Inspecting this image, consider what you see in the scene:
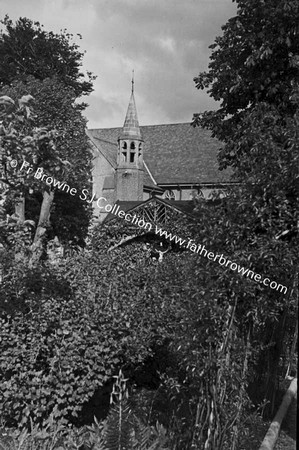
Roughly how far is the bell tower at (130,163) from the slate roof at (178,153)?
1333mm

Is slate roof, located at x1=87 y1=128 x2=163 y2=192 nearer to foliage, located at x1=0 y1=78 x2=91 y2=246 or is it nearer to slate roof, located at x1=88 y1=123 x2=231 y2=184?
slate roof, located at x1=88 y1=123 x2=231 y2=184

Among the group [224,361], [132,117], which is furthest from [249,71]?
[132,117]

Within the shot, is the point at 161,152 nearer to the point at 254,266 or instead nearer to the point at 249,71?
the point at 249,71

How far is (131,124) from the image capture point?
33938 millimetres

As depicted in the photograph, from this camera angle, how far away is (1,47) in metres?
31.4

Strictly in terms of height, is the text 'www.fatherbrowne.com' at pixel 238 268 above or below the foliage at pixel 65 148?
below

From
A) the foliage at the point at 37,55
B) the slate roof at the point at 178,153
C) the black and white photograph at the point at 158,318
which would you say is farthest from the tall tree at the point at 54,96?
the black and white photograph at the point at 158,318

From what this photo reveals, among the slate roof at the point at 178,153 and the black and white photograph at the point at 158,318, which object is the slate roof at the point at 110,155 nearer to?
the slate roof at the point at 178,153

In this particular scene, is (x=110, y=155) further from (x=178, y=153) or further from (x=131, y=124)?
(x=178, y=153)

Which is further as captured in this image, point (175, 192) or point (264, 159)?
point (175, 192)

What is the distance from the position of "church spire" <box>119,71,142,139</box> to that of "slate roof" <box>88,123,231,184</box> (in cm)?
220

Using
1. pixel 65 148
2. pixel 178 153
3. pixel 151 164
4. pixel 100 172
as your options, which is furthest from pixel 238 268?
pixel 178 153

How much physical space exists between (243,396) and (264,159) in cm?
226

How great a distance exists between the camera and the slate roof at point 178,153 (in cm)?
3659
